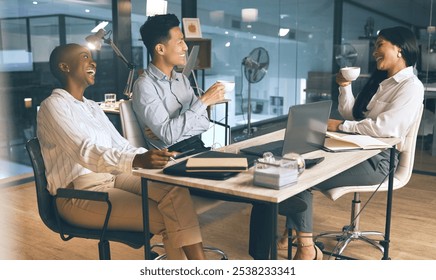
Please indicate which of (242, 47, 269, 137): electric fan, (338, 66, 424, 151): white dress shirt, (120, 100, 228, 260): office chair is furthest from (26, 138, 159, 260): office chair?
(242, 47, 269, 137): electric fan

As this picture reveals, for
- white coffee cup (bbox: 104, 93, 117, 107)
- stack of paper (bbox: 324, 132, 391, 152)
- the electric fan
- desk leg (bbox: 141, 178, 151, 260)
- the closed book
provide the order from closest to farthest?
the closed book < desk leg (bbox: 141, 178, 151, 260) < stack of paper (bbox: 324, 132, 391, 152) < white coffee cup (bbox: 104, 93, 117, 107) < the electric fan

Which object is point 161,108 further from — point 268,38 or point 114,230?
point 268,38

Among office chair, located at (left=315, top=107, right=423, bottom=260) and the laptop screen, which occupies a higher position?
the laptop screen

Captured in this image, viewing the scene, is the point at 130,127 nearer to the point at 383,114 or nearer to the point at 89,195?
the point at 89,195

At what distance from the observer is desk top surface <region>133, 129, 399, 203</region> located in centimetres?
163

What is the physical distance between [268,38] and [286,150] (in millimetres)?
3707

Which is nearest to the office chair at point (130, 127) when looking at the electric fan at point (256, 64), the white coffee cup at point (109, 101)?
the white coffee cup at point (109, 101)

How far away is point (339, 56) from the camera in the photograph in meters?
5.08

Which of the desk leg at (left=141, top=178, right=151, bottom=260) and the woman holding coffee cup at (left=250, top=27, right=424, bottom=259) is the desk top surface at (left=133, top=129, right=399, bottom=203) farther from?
the woman holding coffee cup at (left=250, top=27, right=424, bottom=259)

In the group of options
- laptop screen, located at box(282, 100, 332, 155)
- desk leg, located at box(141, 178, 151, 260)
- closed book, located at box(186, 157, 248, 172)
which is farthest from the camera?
laptop screen, located at box(282, 100, 332, 155)

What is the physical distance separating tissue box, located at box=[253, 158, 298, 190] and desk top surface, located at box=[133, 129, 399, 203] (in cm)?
2

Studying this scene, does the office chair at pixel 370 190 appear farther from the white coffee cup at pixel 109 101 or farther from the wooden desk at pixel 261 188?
the white coffee cup at pixel 109 101

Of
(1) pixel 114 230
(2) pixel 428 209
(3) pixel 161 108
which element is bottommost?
(2) pixel 428 209
